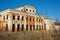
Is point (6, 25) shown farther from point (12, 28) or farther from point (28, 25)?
point (28, 25)

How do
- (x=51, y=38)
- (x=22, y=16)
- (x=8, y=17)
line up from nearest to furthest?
(x=51, y=38) < (x=8, y=17) < (x=22, y=16)

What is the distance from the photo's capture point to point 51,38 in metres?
5.86

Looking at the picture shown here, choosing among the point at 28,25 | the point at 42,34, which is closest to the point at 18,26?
the point at 28,25

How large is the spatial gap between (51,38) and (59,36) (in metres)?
1.00

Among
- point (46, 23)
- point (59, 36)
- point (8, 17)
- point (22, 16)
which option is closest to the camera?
point (59, 36)

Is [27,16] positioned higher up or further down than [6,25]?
higher up

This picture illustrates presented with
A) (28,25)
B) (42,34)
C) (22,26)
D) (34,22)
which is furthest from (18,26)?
(42,34)

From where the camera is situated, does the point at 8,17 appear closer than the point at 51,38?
No

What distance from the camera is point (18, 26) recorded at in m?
27.5

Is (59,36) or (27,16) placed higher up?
(27,16)

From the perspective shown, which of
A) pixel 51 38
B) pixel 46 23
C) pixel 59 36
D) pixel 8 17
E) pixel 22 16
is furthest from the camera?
pixel 46 23

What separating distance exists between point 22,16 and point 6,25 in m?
4.71

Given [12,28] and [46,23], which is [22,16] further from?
[46,23]

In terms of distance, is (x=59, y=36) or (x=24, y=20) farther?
(x=24, y=20)
